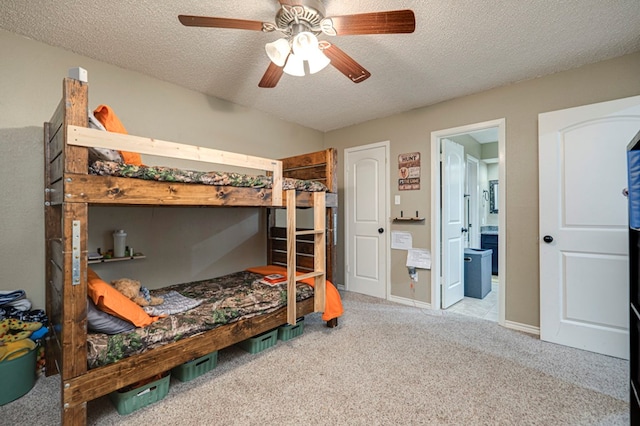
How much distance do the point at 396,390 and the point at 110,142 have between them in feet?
7.35

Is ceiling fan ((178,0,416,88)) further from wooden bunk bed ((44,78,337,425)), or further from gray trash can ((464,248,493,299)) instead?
gray trash can ((464,248,493,299))

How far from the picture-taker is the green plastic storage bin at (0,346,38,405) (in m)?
1.67

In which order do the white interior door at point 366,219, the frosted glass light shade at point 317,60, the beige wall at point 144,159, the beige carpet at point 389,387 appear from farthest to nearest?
1. the white interior door at point 366,219
2. the beige wall at point 144,159
3. the frosted glass light shade at point 317,60
4. the beige carpet at point 389,387

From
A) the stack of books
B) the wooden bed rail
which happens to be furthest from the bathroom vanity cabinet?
the wooden bed rail

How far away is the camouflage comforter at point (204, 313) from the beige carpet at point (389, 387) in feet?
1.27

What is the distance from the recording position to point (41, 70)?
84.4 inches

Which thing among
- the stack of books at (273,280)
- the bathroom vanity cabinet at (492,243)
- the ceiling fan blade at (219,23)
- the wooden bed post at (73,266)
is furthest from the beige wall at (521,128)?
the wooden bed post at (73,266)

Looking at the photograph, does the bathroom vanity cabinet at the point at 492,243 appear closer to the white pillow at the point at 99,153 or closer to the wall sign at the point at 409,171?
the wall sign at the point at 409,171

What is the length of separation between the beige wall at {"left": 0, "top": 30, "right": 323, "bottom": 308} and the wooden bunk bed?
A: 188 mm

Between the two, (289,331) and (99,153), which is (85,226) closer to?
(99,153)

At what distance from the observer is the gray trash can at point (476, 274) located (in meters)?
3.95

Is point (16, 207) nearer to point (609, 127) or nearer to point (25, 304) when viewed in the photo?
point (25, 304)

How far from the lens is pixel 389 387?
6.11ft

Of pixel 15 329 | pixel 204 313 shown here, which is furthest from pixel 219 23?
pixel 15 329
